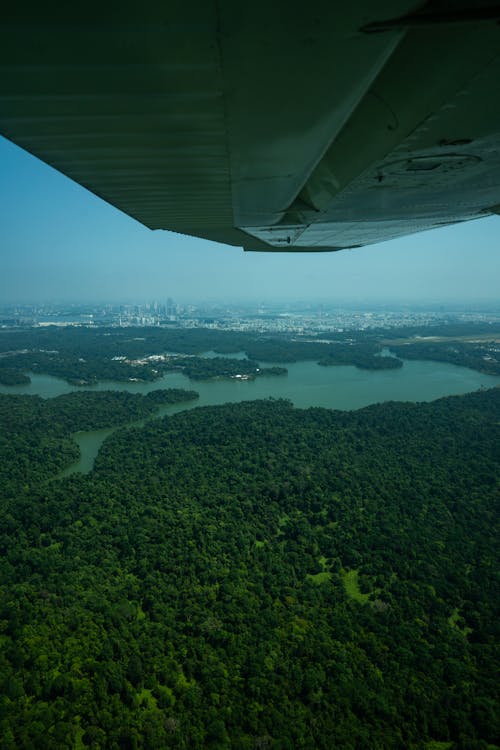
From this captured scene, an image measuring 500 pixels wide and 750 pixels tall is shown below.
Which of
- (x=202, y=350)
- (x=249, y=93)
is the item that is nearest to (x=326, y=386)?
(x=202, y=350)

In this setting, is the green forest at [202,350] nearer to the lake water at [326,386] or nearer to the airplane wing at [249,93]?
the lake water at [326,386]

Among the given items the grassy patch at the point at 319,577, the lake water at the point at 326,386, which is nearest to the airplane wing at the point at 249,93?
the grassy patch at the point at 319,577

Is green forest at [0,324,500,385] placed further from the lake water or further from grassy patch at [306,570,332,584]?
grassy patch at [306,570,332,584]

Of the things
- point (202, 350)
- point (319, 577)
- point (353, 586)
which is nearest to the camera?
point (353, 586)

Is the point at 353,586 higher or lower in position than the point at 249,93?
lower

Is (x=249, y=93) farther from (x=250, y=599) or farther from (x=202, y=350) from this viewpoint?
(x=202, y=350)

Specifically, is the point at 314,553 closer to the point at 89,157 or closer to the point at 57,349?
the point at 89,157

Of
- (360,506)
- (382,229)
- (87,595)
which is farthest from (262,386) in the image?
(382,229)

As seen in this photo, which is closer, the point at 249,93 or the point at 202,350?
the point at 249,93
